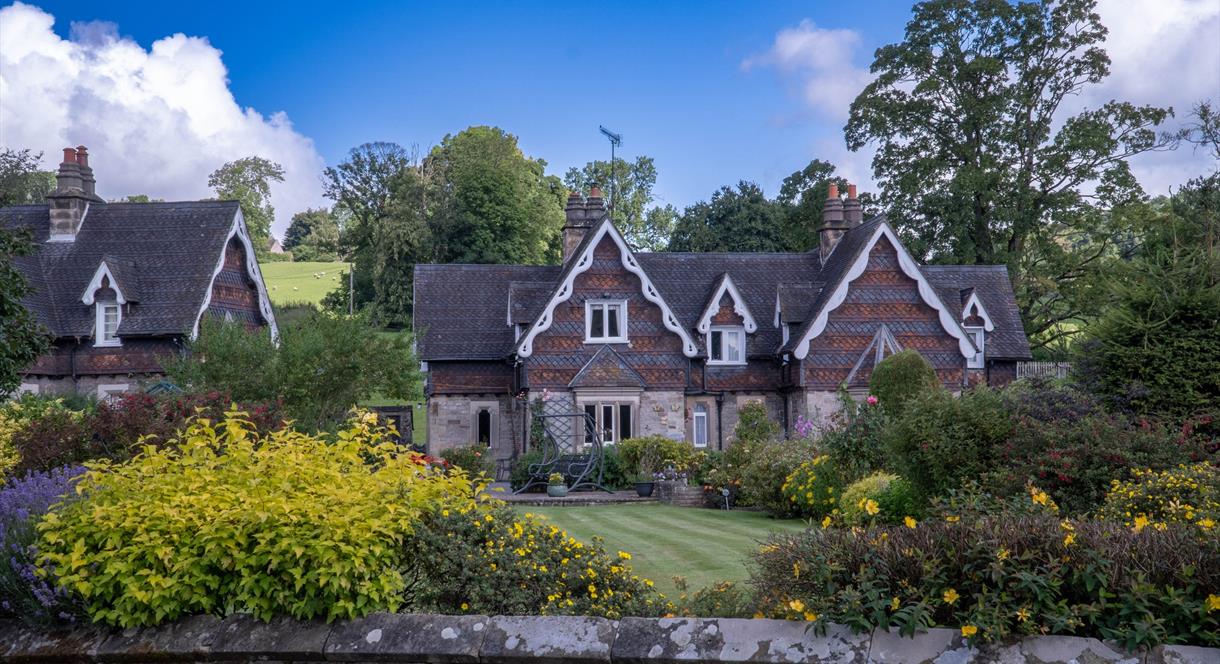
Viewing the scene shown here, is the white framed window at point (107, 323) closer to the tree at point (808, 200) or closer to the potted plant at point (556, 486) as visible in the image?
the potted plant at point (556, 486)

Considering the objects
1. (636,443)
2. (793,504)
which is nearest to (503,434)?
(636,443)

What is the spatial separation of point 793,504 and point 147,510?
1499 centimetres

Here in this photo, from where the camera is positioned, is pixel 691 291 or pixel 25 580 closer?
pixel 25 580

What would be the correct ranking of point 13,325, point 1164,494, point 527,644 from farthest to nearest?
point 13,325
point 1164,494
point 527,644

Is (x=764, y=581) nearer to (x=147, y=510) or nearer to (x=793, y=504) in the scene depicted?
(x=147, y=510)

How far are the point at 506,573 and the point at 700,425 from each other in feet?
95.3

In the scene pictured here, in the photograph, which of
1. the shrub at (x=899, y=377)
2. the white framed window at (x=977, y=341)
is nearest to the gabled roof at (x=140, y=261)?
the shrub at (x=899, y=377)

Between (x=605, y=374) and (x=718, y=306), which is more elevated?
(x=718, y=306)

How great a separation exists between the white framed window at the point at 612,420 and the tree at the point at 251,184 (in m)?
58.4

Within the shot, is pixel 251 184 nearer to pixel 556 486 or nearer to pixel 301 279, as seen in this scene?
pixel 301 279

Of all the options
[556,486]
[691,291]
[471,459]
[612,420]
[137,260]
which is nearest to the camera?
[556,486]

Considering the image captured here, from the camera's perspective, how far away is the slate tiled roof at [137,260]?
34312 mm

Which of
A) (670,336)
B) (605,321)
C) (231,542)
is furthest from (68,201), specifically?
(231,542)

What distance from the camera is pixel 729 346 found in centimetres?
3606
